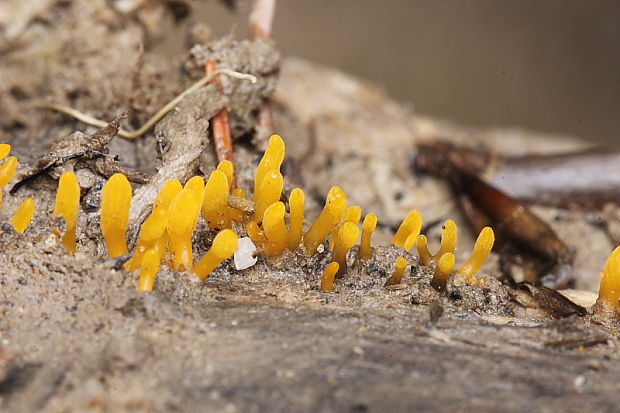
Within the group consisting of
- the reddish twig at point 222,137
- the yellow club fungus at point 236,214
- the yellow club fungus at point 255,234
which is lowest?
the yellow club fungus at point 255,234

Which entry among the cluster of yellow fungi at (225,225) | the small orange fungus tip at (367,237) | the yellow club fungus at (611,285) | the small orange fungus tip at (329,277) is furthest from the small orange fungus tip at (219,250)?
the yellow club fungus at (611,285)

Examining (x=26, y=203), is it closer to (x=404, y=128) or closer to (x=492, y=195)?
(x=492, y=195)

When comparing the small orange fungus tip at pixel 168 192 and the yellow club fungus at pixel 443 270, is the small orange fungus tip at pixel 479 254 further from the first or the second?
the small orange fungus tip at pixel 168 192

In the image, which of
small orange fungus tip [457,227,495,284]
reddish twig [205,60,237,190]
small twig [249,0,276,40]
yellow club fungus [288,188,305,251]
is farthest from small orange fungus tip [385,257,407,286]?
small twig [249,0,276,40]

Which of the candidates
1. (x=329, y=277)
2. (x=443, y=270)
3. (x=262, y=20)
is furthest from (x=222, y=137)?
(x=443, y=270)

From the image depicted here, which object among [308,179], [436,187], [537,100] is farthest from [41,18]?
[537,100]

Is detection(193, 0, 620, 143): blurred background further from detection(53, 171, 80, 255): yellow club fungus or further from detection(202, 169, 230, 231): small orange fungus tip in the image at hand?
detection(53, 171, 80, 255): yellow club fungus
